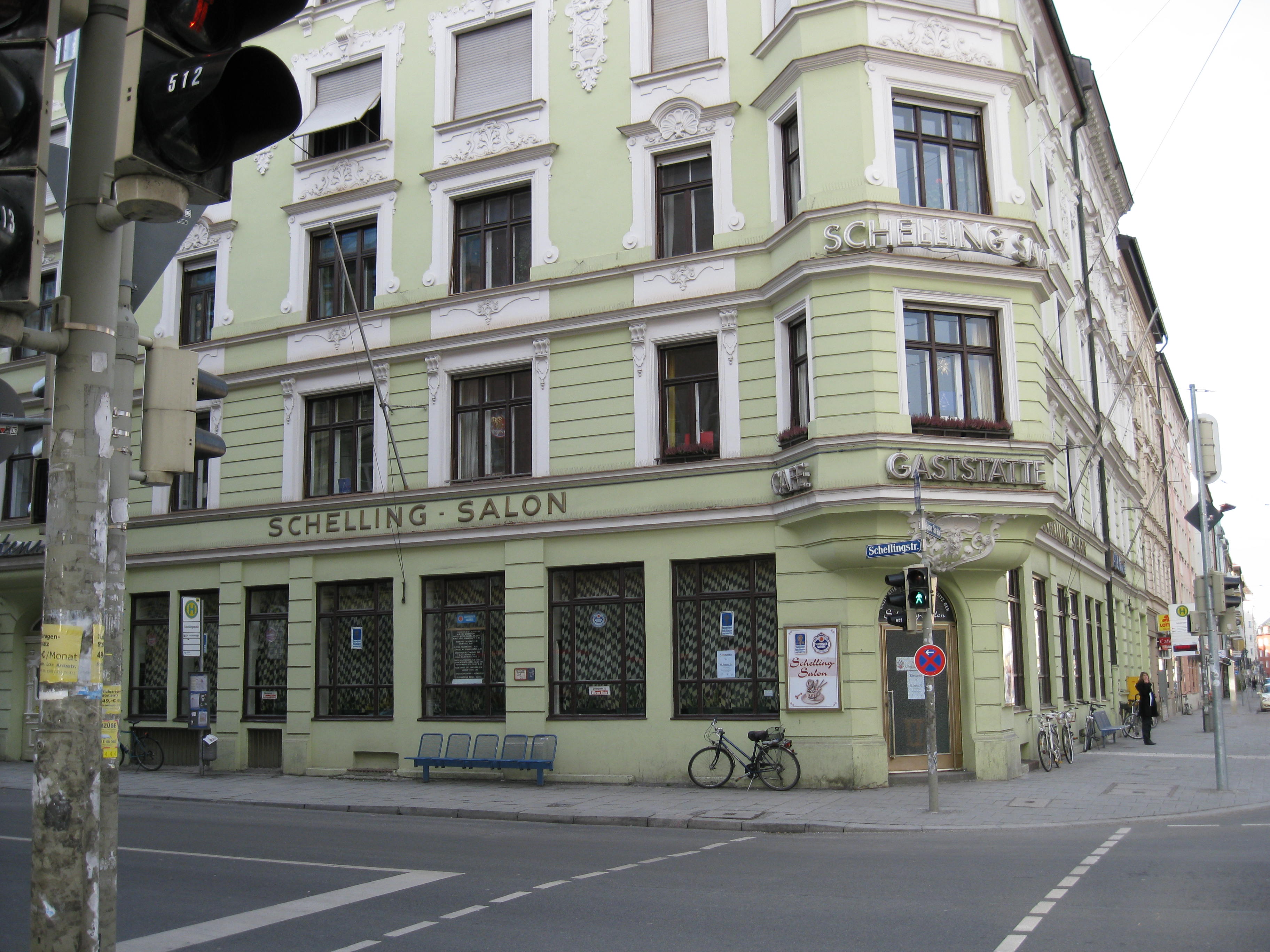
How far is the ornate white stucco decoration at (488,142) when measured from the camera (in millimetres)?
22688

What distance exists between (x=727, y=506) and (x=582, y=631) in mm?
3819

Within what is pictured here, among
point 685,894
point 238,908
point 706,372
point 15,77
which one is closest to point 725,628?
point 706,372

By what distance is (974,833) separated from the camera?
45.1 feet

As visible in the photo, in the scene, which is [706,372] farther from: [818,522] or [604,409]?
[818,522]

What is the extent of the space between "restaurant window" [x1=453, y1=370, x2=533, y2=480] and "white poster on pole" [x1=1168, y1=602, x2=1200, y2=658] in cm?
2081

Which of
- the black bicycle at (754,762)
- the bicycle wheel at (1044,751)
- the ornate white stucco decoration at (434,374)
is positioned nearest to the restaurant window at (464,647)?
the ornate white stucco decoration at (434,374)

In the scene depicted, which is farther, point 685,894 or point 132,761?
point 132,761

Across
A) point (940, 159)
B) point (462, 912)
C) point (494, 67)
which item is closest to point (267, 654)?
point (494, 67)

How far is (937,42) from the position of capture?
1967 centimetres

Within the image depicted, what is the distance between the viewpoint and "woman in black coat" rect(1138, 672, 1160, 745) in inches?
1114

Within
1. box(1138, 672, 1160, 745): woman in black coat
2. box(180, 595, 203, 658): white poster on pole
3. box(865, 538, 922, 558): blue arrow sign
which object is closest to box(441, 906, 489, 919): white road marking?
box(865, 538, 922, 558): blue arrow sign

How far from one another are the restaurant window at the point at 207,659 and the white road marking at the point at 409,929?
1735cm

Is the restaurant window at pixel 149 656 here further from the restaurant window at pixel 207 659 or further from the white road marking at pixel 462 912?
the white road marking at pixel 462 912

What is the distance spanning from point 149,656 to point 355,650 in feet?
20.1
